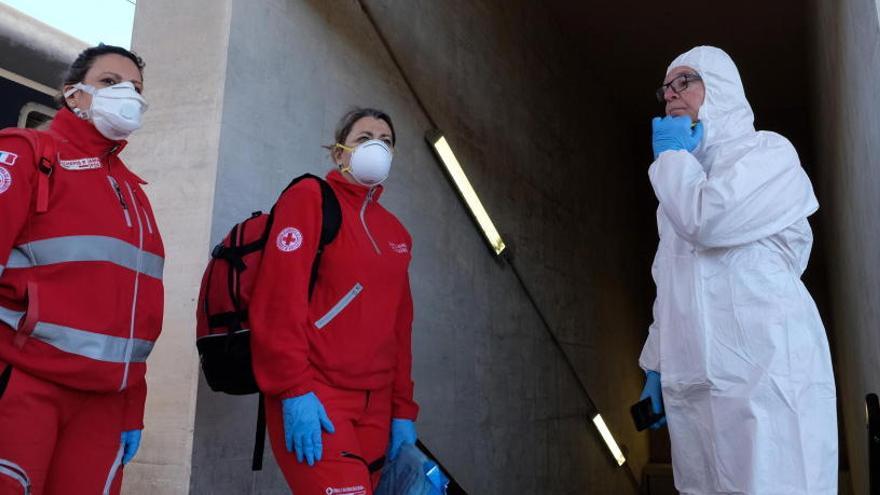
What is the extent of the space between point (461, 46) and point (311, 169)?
2098mm

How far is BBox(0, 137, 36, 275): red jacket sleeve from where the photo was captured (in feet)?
5.19

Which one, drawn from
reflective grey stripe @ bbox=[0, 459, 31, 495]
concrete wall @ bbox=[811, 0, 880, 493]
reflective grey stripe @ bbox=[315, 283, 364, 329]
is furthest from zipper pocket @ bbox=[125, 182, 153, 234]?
concrete wall @ bbox=[811, 0, 880, 493]

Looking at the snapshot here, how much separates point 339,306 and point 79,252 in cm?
66

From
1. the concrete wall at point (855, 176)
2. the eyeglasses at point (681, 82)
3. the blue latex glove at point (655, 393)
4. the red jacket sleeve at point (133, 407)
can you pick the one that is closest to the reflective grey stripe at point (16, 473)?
the red jacket sleeve at point (133, 407)

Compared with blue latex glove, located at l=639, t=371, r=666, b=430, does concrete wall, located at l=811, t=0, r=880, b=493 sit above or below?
above

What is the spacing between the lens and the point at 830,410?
1.87m

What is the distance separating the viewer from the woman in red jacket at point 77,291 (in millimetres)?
1581

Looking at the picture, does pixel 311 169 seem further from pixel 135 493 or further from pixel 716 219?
pixel 716 219

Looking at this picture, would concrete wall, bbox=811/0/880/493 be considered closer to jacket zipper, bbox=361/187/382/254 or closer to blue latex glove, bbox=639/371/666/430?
blue latex glove, bbox=639/371/666/430

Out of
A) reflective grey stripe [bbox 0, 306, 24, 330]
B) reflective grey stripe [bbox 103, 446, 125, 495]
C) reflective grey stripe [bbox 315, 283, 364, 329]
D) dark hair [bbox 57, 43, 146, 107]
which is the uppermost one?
dark hair [bbox 57, 43, 146, 107]

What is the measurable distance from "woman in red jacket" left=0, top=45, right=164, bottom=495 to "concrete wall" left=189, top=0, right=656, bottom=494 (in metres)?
0.70

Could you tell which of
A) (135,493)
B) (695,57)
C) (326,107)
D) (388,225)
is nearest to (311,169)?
(326,107)

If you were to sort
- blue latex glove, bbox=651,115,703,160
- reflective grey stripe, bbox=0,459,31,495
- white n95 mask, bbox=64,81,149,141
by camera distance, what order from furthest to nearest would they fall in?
blue latex glove, bbox=651,115,703,160 → white n95 mask, bbox=64,81,149,141 → reflective grey stripe, bbox=0,459,31,495

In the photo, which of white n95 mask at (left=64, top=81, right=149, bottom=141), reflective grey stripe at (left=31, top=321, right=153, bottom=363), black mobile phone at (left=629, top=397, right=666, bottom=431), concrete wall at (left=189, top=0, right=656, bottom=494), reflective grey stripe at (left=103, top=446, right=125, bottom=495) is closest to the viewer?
reflective grey stripe at (left=31, top=321, right=153, bottom=363)
